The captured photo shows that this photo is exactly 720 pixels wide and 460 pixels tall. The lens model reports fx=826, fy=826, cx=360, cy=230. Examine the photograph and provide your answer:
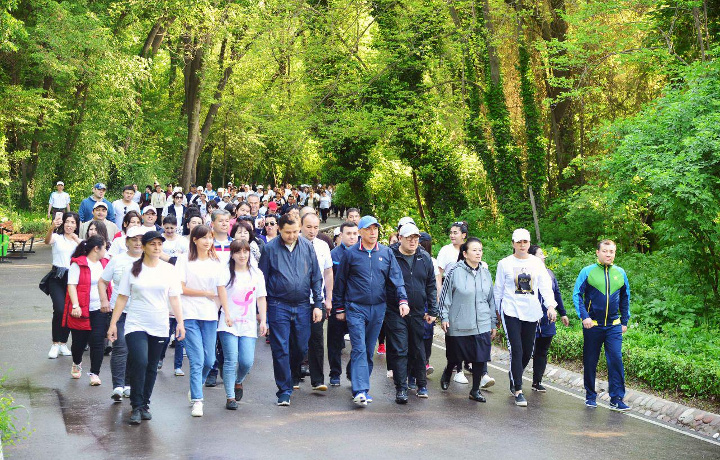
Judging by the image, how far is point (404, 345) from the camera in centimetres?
966

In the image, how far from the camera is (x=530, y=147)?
24.3 m

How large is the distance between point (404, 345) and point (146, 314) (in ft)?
10.1

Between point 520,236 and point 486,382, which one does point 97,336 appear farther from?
point 520,236

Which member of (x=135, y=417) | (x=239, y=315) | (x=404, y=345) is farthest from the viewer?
(x=404, y=345)

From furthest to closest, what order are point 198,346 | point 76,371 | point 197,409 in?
point 76,371
point 198,346
point 197,409

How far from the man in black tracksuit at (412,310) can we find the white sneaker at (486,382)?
103 cm

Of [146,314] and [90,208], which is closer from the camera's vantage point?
[146,314]

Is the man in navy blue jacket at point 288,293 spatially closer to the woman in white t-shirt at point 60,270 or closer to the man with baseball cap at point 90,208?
the woman in white t-shirt at point 60,270

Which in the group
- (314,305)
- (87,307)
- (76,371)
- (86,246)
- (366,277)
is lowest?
(76,371)

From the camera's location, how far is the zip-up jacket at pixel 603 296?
32.8 ft

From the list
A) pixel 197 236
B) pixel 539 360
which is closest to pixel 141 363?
pixel 197 236

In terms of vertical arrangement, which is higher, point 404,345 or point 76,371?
point 404,345

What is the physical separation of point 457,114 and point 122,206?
1247 cm

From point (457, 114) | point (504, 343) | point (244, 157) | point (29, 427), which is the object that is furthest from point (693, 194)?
point (244, 157)
